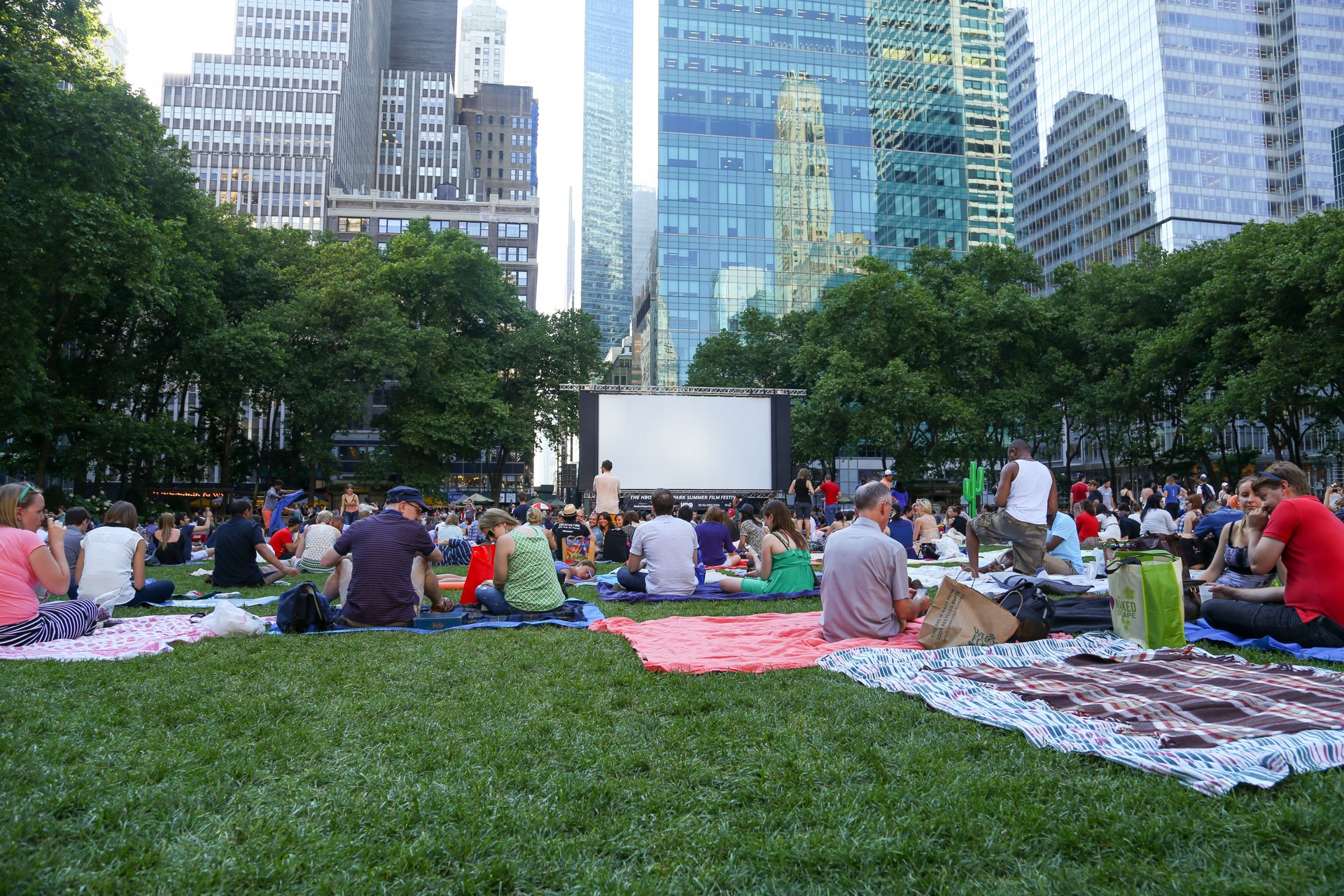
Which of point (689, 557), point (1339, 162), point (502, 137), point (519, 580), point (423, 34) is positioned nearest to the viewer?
point (519, 580)

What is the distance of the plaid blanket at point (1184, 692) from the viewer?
3.02m

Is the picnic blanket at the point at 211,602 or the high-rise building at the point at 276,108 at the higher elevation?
the high-rise building at the point at 276,108

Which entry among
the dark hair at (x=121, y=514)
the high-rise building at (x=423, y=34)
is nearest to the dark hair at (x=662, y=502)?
the dark hair at (x=121, y=514)

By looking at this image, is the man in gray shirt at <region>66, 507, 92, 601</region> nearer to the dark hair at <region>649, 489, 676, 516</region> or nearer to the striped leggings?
the striped leggings

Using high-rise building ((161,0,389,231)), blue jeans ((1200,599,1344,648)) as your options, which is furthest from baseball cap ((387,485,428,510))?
high-rise building ((161,0,389,231))

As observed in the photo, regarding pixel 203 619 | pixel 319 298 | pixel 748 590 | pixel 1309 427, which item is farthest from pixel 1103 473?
pixel 203 619

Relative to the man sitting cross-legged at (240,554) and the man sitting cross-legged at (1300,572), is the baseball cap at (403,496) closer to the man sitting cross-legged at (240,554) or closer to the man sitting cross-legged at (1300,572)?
the man sitting cross-legged at (240,554)

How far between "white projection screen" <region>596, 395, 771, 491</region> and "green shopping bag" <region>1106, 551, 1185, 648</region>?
58.2ft

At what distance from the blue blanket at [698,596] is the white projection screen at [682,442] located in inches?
542

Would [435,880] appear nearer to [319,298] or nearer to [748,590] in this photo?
[748,590]

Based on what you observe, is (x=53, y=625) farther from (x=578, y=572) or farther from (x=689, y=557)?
(x=578, y=572)

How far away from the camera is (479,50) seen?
457 ft

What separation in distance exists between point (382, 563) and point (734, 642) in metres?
2.95

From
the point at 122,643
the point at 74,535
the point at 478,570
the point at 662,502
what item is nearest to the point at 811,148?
the point at 662,502
